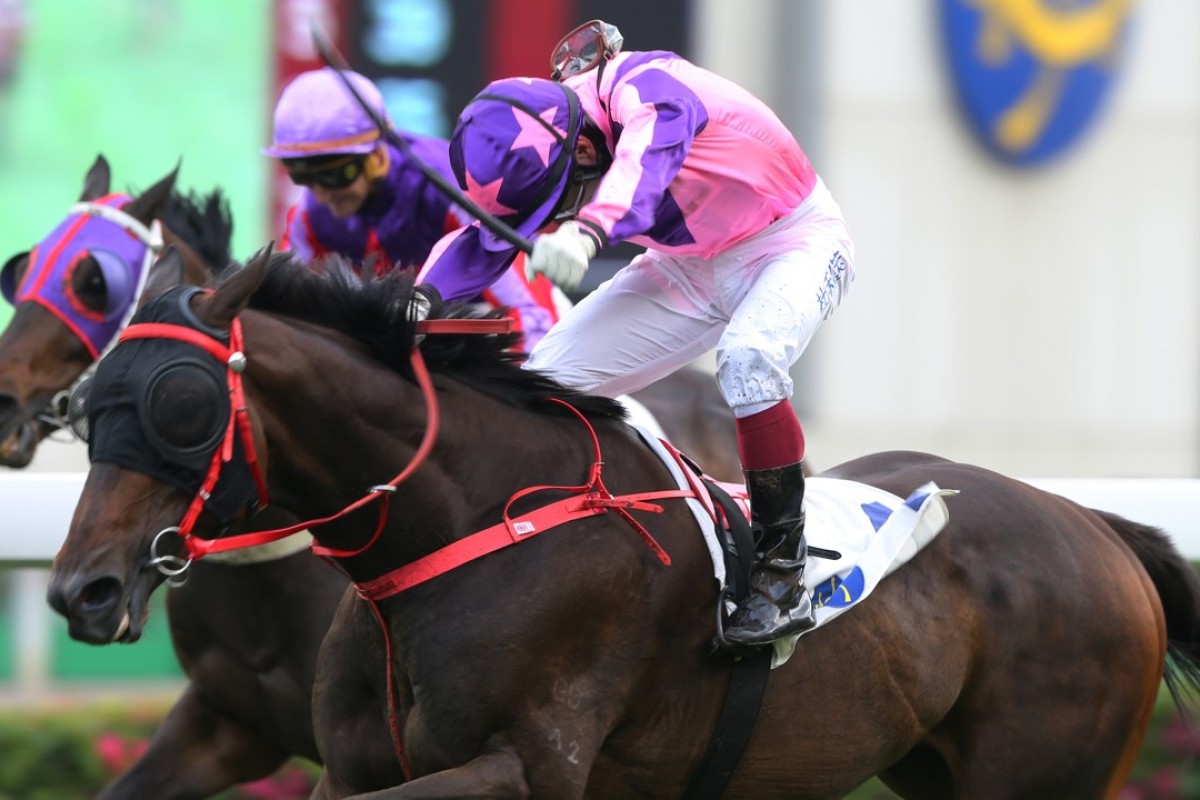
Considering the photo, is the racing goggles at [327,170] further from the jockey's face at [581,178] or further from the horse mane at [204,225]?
the jockey's face at [581,178]

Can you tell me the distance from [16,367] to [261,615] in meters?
0.81

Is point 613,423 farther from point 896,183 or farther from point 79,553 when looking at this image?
point 896,183

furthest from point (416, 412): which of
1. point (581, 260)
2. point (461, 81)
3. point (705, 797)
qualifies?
point (461, 81)

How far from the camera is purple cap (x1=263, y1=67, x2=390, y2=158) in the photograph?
4.46m

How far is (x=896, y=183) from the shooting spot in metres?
7.28

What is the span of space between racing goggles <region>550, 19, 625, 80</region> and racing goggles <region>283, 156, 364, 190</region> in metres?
1.20

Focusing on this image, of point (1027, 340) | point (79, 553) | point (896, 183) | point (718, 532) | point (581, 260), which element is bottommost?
point (1027, 340)

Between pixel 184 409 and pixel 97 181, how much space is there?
206 centimetres

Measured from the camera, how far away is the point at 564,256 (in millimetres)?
2797

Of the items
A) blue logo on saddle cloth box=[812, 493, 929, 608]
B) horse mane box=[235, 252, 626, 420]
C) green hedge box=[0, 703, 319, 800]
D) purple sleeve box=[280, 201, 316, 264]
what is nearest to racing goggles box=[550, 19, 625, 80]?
horse mane box=[235, 252, 626, 420]

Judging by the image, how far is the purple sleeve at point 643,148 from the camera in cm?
297

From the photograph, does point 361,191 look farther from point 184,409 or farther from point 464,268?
point 184,409

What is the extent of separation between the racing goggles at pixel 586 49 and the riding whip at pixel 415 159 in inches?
16.9

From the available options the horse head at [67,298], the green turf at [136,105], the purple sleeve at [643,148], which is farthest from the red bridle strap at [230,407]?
the green turf at [136,105]
